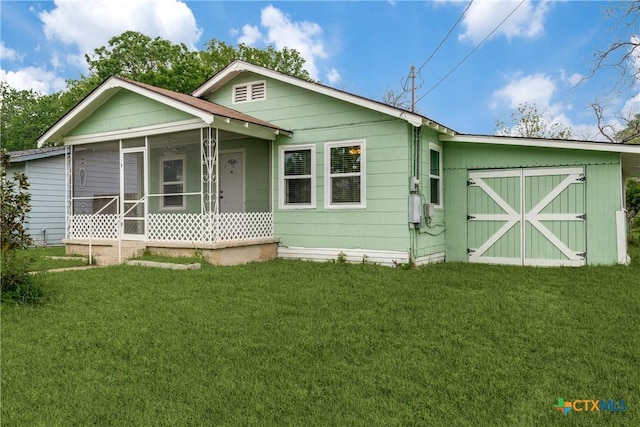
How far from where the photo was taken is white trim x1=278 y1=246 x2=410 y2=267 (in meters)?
8.66

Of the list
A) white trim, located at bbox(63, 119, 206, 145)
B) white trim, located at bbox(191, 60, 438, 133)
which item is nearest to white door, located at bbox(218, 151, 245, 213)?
white trim, located at bbox(191, 60, 438, 133)

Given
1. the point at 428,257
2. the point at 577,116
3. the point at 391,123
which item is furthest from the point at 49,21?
the point at 577,116

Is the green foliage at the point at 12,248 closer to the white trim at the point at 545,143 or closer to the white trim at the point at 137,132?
the white trim at the point at 137,132

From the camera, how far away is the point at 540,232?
29.7 ft

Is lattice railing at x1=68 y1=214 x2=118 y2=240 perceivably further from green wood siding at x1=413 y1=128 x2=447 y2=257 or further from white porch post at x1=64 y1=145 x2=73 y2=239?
green wood siding at x1=413 y1=128 x2=447 y2=257

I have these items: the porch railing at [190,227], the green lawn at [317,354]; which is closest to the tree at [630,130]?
the green lawn at [317,354]

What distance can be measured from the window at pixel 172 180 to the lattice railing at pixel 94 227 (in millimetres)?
1721

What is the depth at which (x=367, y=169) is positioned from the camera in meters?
9.05

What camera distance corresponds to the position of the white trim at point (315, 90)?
8445mm

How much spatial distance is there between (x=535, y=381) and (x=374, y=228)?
5.85 metres

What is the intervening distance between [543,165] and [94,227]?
33.8 feet

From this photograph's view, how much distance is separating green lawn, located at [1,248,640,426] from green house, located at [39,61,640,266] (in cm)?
229

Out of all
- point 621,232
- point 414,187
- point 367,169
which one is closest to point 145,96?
point 367,169

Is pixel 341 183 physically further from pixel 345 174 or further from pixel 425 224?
pixel 425 224
